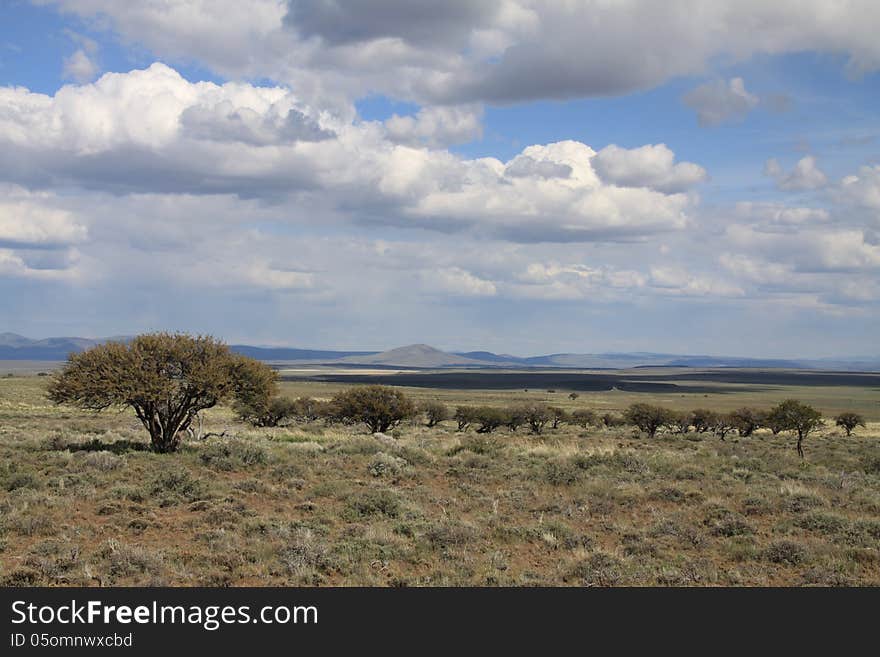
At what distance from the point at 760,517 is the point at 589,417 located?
60.8 m

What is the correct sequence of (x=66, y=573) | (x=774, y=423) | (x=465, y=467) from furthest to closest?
(x=774, y=423) < (x=465, y=467) < (x=66, y=573)

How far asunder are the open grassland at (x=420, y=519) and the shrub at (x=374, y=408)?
2522cm

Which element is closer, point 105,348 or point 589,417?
point 105,348

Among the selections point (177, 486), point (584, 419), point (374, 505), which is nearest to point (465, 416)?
point (584, 419)

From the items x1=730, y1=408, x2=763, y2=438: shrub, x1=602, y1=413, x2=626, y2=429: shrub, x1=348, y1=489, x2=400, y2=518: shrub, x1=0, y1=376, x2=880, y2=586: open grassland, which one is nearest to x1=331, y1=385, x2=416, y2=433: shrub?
x1=0, y1=376, x2=880, y2=586: open grassland

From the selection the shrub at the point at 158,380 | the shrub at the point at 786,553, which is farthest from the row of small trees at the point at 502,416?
the shrub at the point at 786,553

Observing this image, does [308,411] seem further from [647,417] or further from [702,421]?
[702,421]

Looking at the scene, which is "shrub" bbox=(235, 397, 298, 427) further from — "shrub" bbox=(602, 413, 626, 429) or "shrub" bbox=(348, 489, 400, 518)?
"shrub" bbox=(348, 489, 400, 518)

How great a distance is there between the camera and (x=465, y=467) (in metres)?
24.0

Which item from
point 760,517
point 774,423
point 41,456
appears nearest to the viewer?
point 760,517

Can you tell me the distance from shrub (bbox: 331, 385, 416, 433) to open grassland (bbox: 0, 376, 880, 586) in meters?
25.2

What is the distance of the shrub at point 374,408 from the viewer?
1994 inches
